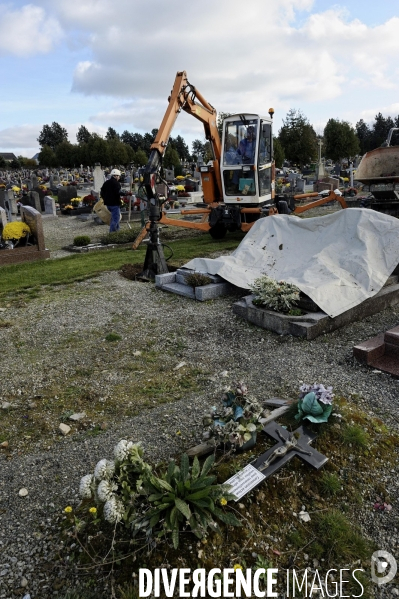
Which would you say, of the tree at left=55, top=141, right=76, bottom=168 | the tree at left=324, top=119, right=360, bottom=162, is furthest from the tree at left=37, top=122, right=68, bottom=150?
the tree at left=324, top=119, right=360, bottom=162

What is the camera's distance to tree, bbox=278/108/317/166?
35531 mm

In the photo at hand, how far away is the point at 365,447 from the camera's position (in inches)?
134

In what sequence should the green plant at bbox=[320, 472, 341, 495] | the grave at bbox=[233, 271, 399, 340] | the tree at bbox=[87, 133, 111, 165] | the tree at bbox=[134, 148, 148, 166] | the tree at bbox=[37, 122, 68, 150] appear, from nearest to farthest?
the green plant at bbox=[320, 472, 341, 495] → the grave at bbox=[233, 271, 399, 340] → the tree at bbox=[87, 133, 111, 165] → the tree at bbox=[134, 148, 148, 166] → the tree at bbox=[37, 122, 68, 150]

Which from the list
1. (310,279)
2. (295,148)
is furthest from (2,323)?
(295,148)

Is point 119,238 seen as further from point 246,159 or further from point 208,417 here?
point 208,417

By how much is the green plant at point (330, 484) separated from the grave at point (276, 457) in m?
0.08

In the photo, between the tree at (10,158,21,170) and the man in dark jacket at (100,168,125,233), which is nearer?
the man in dark jacket at (100,168,125,233)

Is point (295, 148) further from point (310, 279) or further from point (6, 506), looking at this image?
point (6, 506)

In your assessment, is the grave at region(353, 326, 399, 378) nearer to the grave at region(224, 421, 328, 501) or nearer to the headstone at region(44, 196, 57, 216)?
Result: the grave at region(224, 421, 328, 501)

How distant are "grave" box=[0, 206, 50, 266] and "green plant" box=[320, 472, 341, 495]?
10255 millimetres

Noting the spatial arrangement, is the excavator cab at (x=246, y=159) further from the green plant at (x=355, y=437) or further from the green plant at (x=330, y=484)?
the green plant at (x=330, y=484)

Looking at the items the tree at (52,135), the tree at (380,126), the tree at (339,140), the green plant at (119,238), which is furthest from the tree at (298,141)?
the tree at (52,135)

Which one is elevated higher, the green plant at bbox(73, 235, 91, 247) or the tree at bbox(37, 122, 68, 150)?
the tree at bbox(37, 122, 68, 150)

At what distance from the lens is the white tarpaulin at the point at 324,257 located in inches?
252
